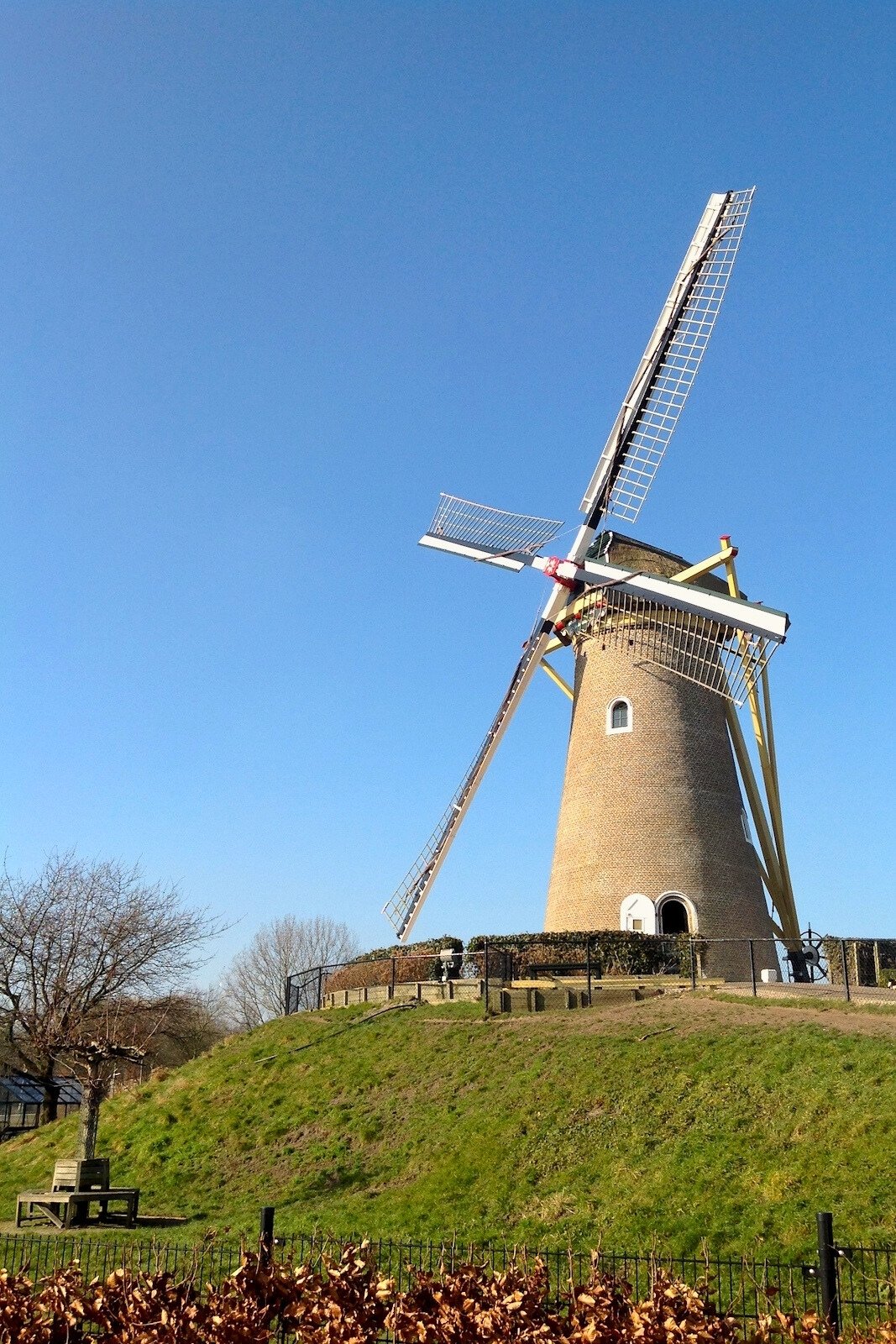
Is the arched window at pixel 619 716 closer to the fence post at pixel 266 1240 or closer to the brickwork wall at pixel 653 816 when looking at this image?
the brickwork wall at pixel 653 816

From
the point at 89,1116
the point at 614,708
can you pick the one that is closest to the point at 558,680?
the point at 614,708

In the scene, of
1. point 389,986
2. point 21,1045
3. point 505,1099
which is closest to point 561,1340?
point 505,1099

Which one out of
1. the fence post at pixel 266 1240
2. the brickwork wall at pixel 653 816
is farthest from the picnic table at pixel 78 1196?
the brickwork wall at pixel 653 816

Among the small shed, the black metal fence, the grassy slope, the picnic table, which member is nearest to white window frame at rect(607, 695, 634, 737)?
the grassy slope

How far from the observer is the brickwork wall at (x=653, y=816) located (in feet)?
90.0

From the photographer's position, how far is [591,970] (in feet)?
84.0

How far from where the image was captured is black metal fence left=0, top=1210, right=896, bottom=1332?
8.95 m

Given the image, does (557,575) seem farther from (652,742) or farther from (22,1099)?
(22,1099)

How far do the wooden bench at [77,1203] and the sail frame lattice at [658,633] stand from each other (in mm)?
17363

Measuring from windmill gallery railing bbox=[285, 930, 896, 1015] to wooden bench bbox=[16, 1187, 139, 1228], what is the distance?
359 inches

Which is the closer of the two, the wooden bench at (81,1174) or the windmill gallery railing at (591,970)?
the wooden bench at (81,1174)

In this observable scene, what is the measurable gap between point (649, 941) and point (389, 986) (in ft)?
19.4

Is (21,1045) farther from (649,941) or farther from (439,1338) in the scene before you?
(439,1338)

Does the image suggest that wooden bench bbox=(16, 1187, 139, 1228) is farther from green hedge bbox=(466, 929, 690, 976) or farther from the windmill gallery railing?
green hedge bbox=(466, 929, 690, 976)
